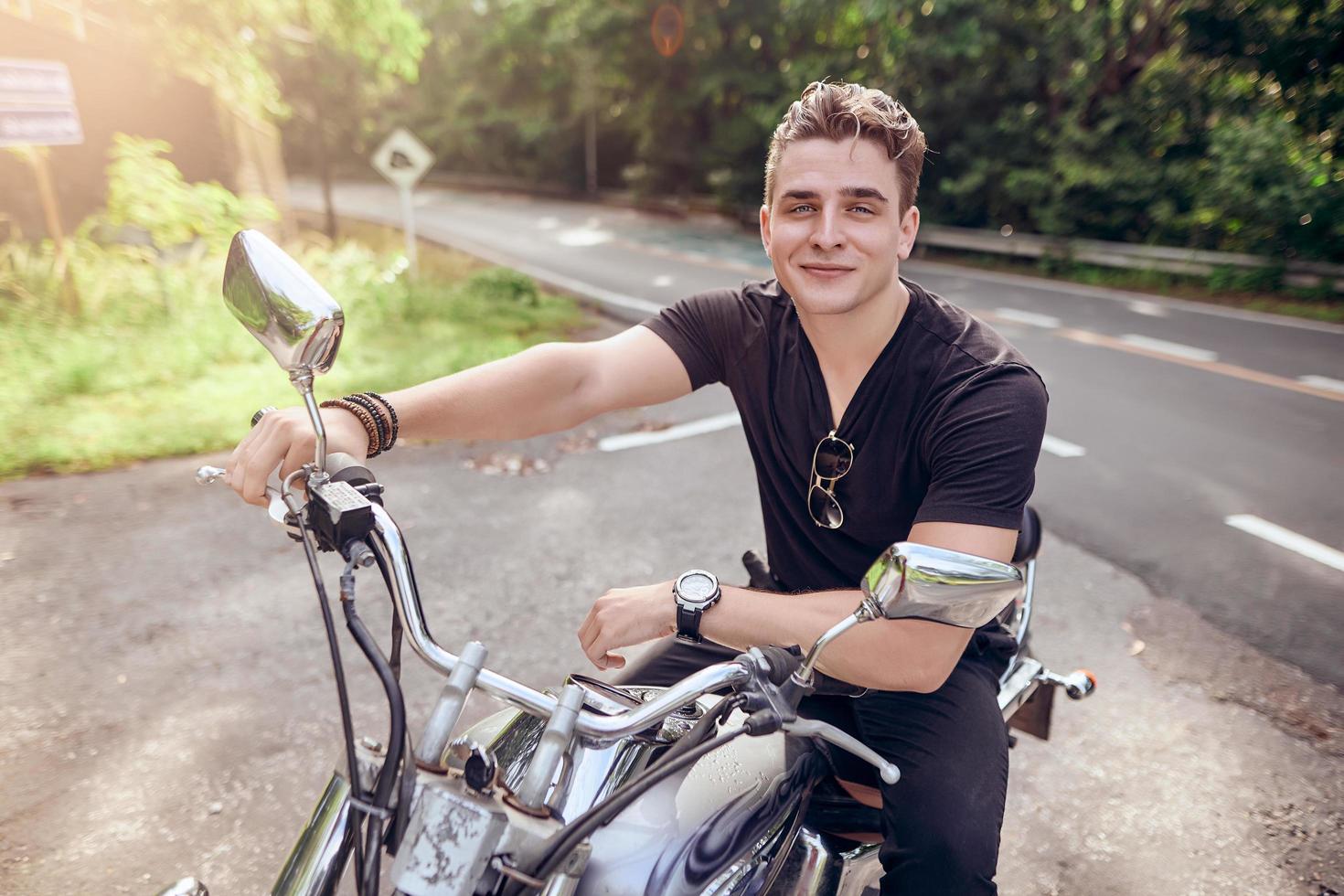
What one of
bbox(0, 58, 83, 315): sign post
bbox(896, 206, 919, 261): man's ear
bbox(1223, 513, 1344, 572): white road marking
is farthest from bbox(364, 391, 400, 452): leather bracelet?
bbox(0, 58, 83, 315): sign post

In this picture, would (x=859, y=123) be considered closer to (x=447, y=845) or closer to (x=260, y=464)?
(x=260, y=464)

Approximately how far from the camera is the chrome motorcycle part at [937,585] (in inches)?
35.7

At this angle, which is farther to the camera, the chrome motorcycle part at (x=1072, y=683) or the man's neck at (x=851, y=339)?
the chrome motorcycle part at (x=1072, y=683)

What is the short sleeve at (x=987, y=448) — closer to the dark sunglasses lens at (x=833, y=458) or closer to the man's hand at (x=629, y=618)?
the dark sunglasses lens at (x=833, y=458)

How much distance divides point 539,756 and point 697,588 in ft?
1.51

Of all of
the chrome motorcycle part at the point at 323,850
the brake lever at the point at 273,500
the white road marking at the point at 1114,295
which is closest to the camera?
the chrome motorcycle part at the point at 323,850

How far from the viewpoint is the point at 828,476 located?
186 cm

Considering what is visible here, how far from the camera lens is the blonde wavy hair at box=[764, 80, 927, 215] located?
1747 millimetres

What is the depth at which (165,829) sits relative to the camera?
7.80 feet

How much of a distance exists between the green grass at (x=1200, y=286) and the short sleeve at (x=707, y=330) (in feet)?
35.7

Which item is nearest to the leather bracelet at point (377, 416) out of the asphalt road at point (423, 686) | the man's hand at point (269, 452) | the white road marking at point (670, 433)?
the man's hand at point (269, 452)

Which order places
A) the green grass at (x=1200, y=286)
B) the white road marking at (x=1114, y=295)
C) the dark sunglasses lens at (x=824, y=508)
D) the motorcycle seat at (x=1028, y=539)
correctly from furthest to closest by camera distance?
the green grass at (x=1200, y=286) → the white road marking at (x=1114, y=295) → the motorcycle seat at (x=1028, y=539) → the dark sunglasses lens at (x=824, y=508)

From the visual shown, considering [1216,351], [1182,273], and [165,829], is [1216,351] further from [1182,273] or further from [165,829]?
[165,829]

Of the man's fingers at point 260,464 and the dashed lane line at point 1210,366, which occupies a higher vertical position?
the man's fingers at point 260,464
